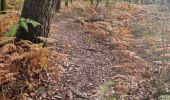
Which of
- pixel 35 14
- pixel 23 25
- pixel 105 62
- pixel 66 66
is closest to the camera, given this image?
pixel 23 25

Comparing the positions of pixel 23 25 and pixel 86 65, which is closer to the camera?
pixel 23 25

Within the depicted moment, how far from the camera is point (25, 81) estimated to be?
5.54m

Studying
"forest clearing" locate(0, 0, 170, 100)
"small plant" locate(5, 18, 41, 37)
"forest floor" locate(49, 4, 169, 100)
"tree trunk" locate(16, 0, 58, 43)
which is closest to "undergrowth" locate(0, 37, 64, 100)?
"forest clearing" locate(0, 0, 170, 100)

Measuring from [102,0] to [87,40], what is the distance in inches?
365

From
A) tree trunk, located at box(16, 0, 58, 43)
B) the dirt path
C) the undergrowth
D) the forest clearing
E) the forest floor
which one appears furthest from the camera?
tree trunk, located at box(16, 0, 58, 43)

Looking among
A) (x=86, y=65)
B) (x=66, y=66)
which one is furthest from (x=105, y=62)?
(x=66, y=66)

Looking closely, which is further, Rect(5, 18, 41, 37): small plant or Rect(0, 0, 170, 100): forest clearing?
Rect(5, 18, 41, 37): small plant

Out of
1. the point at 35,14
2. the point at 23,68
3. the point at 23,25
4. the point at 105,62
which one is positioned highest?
the point at 35,14

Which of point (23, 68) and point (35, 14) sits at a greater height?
point (35, 14)

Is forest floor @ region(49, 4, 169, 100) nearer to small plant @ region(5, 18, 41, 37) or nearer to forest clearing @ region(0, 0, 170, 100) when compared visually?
forest clearing @ region(0, 0, 170, 100)

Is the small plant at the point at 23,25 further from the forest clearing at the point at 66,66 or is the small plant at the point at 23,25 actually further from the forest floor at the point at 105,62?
the forest floor at the point at 105,62

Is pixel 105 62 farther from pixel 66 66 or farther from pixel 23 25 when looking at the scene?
pixel 23 25

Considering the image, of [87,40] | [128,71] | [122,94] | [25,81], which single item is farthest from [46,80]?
[87,40]

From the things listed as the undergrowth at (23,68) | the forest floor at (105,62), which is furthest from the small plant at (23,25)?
the forest floor at (105,62)
